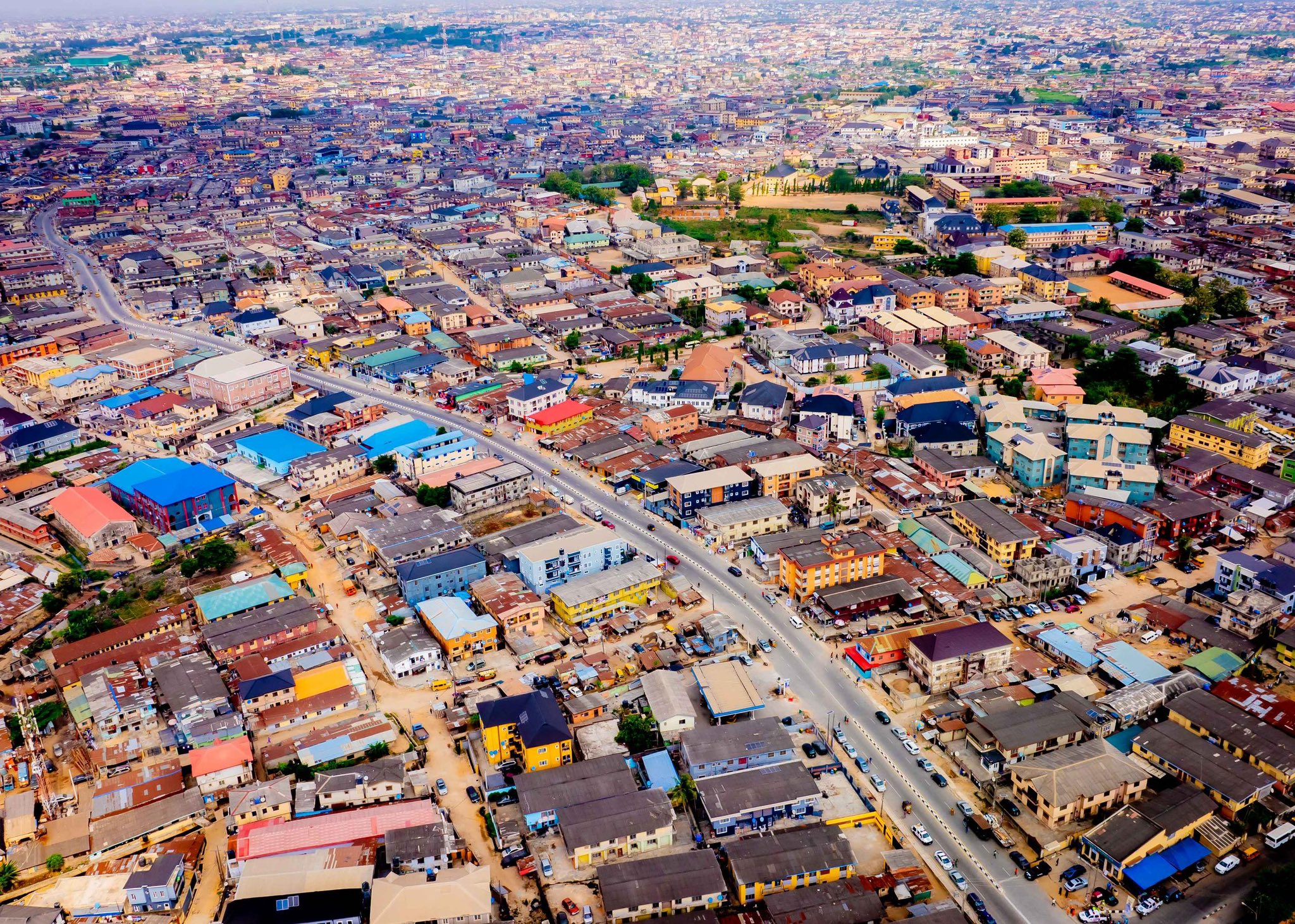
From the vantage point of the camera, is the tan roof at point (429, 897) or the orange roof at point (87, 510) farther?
the orange roof at point (87, 510)

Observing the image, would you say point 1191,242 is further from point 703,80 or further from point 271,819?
point 703,80

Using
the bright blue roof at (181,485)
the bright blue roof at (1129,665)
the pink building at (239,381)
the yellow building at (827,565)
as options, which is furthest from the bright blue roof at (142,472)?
the bright blue roof at (1129,665)

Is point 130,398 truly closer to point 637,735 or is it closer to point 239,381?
point 239,381

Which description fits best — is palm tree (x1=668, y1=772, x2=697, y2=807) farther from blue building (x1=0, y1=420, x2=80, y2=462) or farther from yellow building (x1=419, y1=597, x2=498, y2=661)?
blue building (x1=0, y1=420, x2=80, y2=462)

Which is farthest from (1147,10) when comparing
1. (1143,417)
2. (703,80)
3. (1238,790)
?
(1238,790)

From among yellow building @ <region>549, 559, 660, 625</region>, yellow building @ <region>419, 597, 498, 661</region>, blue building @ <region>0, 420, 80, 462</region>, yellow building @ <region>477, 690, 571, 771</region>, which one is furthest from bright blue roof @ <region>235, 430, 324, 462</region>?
yellow building @ <region>477, 690, 571, 771</region>

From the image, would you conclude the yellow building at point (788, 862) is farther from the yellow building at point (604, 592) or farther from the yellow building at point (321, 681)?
the yellow building at point (321, 681)
